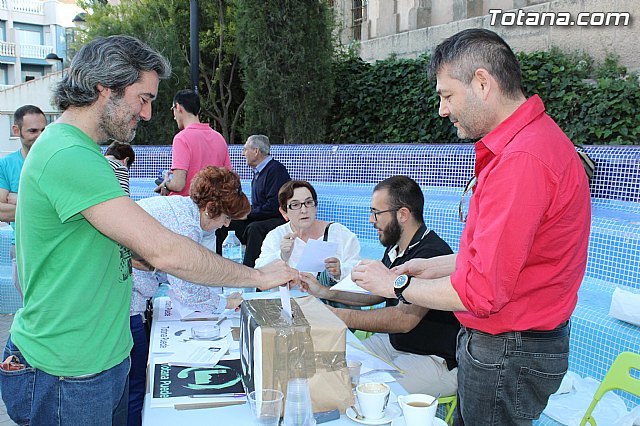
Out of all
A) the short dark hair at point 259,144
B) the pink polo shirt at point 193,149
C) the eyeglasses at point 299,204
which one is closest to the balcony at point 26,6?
the short dark hair at point 259,144

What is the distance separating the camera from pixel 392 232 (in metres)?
3.30

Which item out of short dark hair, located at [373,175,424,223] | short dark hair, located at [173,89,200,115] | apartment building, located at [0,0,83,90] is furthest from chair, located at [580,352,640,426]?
apartment building, located at [0,0,83,90]

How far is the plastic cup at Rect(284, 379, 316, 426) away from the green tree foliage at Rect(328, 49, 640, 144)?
6.21 metres

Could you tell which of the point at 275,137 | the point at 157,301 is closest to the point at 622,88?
the point at 275,137

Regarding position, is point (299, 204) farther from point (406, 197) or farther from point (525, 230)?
point (525, 230)

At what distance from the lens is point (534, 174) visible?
5.38 feet

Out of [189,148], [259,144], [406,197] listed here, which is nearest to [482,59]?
[406,197]

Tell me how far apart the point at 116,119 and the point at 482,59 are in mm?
1109

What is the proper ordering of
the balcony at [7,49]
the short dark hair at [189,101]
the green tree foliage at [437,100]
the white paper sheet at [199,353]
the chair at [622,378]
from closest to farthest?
the white paper sheet at [199,353] → the chair at [622,378] → the short dark hair at [189,101] → the green tree foliage at [437,100] → the balcony at [7,49]

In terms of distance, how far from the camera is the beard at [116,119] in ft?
6.04

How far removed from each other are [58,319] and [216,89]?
31.7 ft

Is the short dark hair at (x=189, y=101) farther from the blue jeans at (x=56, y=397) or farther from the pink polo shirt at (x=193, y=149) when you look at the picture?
the blue jeans at (x=56, y=397)

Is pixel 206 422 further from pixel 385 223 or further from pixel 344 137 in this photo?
pixel 344 137

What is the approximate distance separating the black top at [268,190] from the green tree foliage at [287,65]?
8.33 feet
